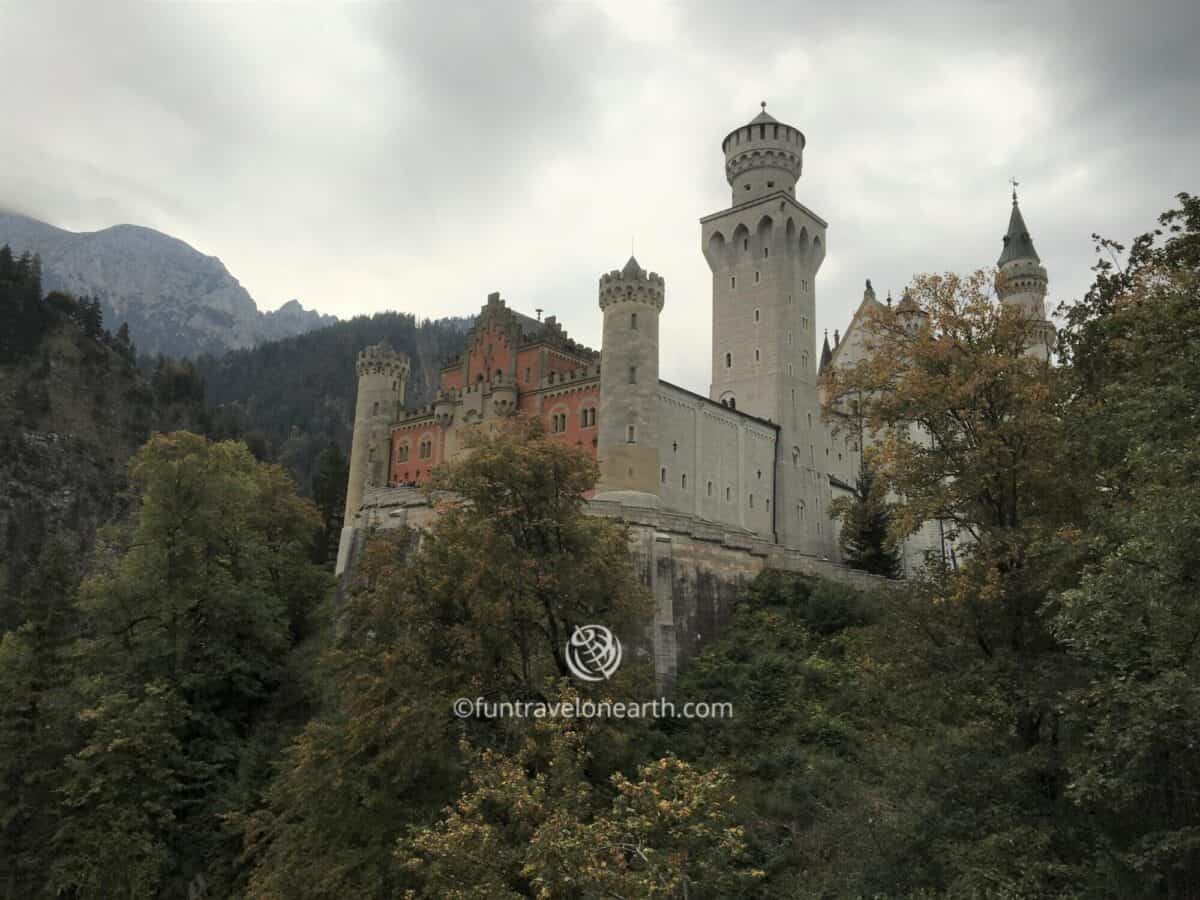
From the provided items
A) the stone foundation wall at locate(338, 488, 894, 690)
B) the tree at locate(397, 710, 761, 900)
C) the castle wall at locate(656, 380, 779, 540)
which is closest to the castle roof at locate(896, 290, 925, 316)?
the tree at locate(397, 710, 761, 900)

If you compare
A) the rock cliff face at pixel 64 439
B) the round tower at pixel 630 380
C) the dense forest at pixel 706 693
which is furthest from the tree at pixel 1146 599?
the rock cliff face at pixel 64 439

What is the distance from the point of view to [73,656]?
3609 cm

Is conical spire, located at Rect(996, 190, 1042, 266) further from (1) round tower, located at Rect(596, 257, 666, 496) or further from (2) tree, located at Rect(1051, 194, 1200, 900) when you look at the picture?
(2) tree, located at Rect(1051, 194, 1200, 900)

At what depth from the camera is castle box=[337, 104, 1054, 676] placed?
50219mm

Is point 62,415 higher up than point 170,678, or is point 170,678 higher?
point 62,415

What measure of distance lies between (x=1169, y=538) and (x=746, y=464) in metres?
41.0

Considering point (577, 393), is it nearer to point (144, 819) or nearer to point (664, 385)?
point (664, 385)

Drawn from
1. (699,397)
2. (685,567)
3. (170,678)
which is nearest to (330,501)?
(699,397)

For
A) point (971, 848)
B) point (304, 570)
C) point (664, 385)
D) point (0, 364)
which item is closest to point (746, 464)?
point (664, 385)
